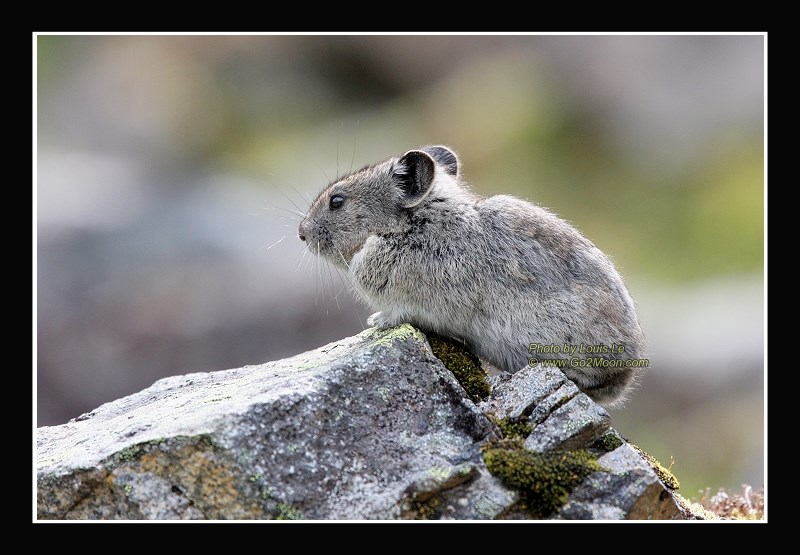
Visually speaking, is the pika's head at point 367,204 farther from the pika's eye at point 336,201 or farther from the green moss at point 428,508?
the green moss at point 428,508

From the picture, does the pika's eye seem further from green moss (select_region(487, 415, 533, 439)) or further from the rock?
green moss (select_region(487, 415, 533, 439))

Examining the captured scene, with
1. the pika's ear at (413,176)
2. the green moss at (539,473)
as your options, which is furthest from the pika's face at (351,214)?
the green moss at (539,473)

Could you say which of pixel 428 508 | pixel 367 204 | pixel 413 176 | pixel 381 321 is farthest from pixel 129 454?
pixel 413 176

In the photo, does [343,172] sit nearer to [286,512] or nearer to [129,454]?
[129,454]

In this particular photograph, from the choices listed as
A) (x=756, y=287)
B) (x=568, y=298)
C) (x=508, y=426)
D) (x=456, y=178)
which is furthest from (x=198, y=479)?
(x=756, y=287)

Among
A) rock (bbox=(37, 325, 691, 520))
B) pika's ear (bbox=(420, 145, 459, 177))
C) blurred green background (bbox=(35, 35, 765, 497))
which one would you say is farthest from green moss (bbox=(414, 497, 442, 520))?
blurred green background (bbox=(35, 35, 765, 497))
